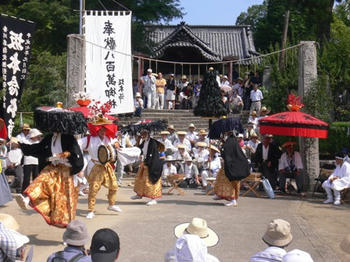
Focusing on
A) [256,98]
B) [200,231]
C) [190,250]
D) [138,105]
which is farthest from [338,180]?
[138,105]

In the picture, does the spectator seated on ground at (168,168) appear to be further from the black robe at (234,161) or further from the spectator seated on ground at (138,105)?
the spectator seated on ground at (138,105)

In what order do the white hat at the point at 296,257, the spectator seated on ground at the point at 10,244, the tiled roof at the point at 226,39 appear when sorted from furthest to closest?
the tiled roof at the point at 226,39 < the spectator seated on ground at the point at 10,244 < the white hat at the point at 296,257

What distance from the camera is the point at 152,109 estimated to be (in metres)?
22.4

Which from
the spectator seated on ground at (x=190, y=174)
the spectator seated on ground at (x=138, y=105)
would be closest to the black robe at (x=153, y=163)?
the spectator seated on ground at (x=190, y=174)

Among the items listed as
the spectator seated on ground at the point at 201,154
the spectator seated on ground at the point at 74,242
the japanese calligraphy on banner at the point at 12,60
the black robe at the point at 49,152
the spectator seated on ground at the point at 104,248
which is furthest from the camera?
the spectator seated on ground at the point at 201,154

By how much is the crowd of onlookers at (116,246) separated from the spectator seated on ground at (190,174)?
1017 centimetres

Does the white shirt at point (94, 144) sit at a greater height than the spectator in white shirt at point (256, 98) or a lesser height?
lesser

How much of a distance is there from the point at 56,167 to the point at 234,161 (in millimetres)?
4480

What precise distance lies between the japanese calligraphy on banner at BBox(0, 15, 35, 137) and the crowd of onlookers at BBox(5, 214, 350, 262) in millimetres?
9001

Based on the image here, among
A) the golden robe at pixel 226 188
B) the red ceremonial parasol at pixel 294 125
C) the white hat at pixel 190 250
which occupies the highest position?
the red ceremonial parasol at pixel 294 125

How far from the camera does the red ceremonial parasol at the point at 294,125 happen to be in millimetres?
12617

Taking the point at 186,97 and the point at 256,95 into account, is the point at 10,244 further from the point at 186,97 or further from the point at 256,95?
the point at 186,97

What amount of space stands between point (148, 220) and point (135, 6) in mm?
17324

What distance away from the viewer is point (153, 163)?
38.2 ft
